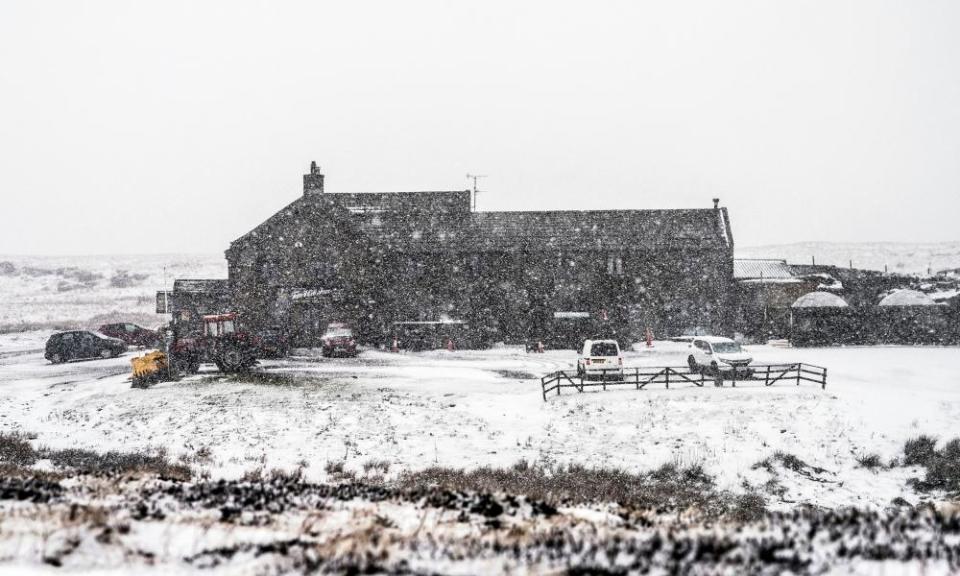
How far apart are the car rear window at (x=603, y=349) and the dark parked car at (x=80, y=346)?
26118 mm

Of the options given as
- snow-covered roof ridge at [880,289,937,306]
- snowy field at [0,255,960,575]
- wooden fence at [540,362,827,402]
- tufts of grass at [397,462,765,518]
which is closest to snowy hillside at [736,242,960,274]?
snow-covered roof ridge at [880,289,937,306]

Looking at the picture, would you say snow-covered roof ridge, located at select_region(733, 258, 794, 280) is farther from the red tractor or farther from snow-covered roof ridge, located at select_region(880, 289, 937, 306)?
the red tractor

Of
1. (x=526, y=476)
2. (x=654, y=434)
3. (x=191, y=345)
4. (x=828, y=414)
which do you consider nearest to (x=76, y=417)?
(x=191, y=345)

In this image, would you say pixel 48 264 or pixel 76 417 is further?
pixel 48 264

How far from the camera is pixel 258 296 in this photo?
141 feet

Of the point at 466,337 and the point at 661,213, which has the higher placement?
the point at 661,213

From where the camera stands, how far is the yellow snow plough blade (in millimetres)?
23853

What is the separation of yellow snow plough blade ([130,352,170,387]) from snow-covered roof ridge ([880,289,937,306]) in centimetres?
4285

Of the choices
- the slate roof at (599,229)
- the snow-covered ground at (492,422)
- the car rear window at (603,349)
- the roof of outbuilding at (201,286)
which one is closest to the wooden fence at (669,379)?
the snow-covered ground at (492,422)

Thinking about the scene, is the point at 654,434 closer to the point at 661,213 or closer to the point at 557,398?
the point at 557,398

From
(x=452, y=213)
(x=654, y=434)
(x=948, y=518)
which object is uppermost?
(x=452, y=213)

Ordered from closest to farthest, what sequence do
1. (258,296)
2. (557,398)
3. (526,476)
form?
(526,476) → (557,398) → (258,296)

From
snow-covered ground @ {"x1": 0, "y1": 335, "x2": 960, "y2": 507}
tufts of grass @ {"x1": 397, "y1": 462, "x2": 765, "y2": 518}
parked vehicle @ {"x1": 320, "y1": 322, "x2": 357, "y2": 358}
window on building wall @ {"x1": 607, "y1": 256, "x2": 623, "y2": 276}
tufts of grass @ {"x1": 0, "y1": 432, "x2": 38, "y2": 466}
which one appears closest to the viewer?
tufts of grass @ {"x1": 397, "y1": 462, "x2": 765, "y2": 518}

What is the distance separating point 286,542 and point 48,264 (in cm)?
14092
